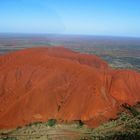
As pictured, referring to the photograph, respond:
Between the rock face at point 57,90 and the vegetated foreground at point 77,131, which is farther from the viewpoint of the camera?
the rock face at point 57,90

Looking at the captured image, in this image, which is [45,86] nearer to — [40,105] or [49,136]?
[40,105]

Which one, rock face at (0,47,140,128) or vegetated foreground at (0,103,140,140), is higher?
rock face at (0,47,140,128)

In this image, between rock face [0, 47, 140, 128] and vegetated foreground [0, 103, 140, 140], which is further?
rock face [0, 47, 140, 128]

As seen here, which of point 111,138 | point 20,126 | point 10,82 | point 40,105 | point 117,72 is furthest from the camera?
point 117,72

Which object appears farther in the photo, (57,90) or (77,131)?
(57,90)

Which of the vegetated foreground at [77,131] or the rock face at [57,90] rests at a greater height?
the rock face at [57,90]

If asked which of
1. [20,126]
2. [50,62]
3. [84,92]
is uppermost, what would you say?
[50,62]

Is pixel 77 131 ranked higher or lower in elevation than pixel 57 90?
lower

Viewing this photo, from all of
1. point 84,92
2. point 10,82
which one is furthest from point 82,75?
point 10,82
